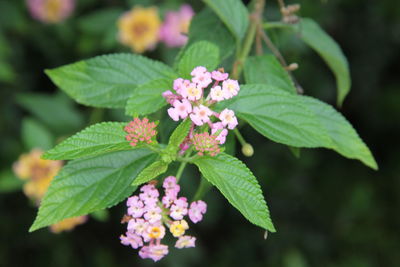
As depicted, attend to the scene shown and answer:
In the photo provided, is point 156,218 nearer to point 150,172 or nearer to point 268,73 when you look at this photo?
point 150,172

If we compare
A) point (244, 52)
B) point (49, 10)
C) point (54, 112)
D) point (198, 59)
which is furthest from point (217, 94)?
point (49, 10)

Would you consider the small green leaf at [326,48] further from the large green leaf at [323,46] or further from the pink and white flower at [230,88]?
the pink and white flower at [230,88]

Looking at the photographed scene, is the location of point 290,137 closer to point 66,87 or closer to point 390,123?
point 66,87

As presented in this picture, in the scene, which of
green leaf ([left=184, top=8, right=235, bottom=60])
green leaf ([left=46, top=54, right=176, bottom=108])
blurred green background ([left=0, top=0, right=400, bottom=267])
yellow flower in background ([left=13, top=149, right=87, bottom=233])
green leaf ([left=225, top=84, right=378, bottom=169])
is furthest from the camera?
blurred green background ([left=0, top=0, right=400, bottom=267])

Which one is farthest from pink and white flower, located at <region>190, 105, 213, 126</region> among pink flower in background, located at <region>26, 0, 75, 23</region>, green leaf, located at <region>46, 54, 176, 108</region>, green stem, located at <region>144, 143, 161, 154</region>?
pink flower in background, located at <region>26, 0, 75, 23</region>

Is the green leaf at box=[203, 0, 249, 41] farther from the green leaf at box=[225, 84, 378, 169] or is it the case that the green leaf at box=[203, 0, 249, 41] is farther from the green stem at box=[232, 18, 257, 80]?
the green leaf at box=[225, 84, 378, 169]

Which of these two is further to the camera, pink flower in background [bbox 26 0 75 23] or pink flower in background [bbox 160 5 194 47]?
pink flower in background [bbox 26 0 75 23]
